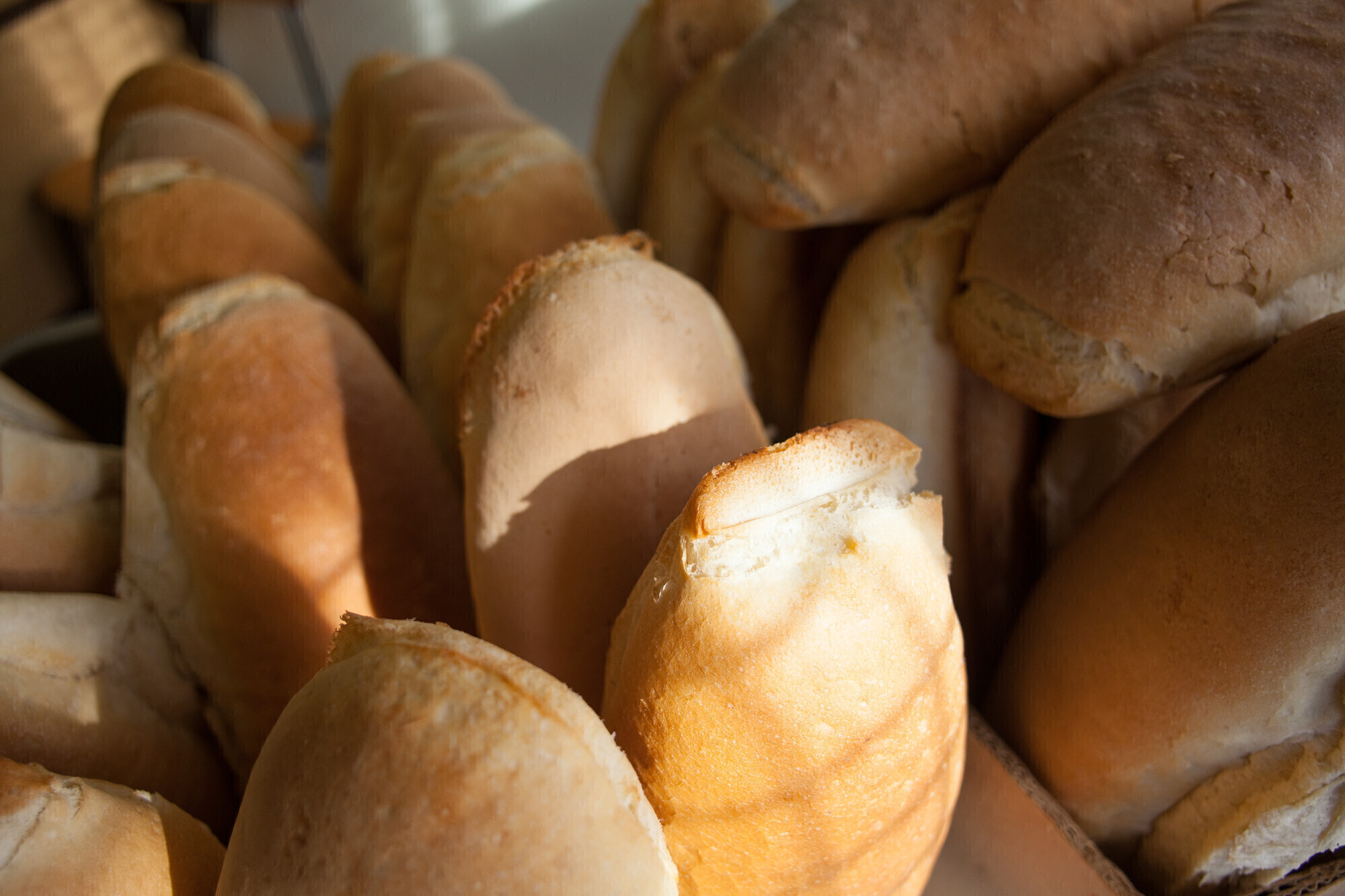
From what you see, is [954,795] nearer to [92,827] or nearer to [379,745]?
[379,745]

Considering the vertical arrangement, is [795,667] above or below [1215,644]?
above

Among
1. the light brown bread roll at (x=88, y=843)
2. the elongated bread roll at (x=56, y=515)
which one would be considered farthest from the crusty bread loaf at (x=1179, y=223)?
the elongated bread roll at (x=56, y=515)

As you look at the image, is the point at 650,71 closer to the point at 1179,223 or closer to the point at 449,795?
the point at 1179,223

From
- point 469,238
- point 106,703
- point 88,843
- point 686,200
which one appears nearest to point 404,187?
point 469,238

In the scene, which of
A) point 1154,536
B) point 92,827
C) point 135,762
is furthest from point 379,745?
point 1154,536

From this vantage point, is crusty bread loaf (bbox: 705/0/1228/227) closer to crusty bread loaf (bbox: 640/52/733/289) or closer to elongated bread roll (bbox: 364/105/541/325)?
crusty bread loaf (bbox: 640/52/733/289)

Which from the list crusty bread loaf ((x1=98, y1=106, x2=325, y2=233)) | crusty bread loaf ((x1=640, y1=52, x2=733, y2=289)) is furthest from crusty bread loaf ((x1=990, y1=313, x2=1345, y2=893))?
crusty bread loaf ((x1=98, y1=106, x2=325, y2=233))
